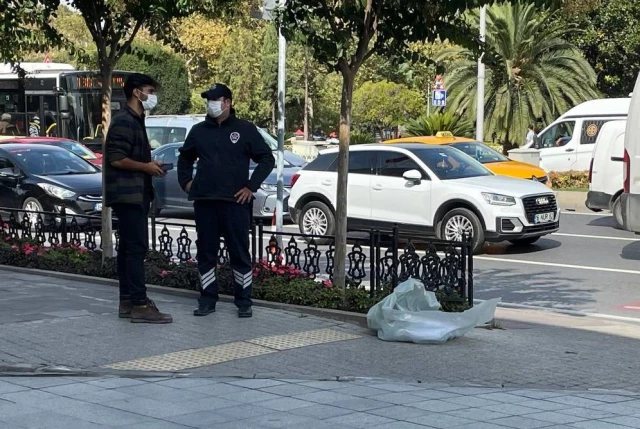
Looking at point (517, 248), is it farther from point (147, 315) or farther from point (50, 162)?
point (147, 315)

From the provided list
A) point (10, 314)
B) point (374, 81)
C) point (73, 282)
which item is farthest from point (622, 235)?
point (374, 81)

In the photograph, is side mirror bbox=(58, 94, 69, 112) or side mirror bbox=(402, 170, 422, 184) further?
side mirror bbox=(58, 94, 69, 112)

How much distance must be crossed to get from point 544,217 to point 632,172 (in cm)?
190

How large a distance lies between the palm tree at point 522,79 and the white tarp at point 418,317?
28.4 metres

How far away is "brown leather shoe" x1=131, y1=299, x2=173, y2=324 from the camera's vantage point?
8867mm

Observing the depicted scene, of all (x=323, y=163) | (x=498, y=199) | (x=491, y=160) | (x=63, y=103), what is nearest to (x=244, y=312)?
(x=498, y=199)

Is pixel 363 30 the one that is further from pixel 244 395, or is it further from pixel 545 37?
pixel 545 37

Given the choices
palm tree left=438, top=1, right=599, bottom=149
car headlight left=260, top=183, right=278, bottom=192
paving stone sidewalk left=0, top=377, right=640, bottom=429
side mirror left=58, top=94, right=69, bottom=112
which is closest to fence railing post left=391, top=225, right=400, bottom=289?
paving stone sidewalk left=0, top=377, right=640, bottom=429

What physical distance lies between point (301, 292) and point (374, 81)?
4287 centimetres

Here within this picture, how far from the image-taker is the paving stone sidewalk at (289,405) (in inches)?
238

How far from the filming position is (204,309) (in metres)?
9.27

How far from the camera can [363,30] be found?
9.57 meters

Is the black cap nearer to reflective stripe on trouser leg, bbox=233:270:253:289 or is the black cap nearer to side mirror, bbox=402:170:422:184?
reflective stripe on trouser leg, bbox=233:270:253:289

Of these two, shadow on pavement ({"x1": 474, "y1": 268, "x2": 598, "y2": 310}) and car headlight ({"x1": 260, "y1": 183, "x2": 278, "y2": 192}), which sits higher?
car headlight ({"x1": 260, "y1": 183, "x2": 278, "y2": 192})
